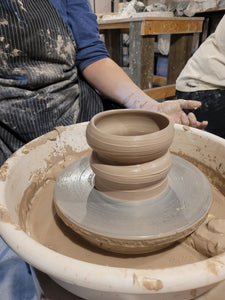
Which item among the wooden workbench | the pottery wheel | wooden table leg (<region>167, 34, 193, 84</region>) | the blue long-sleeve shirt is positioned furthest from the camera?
wooden table leg (<region>167, 34, 193, 84</region>)

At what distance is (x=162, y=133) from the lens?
0.65 m

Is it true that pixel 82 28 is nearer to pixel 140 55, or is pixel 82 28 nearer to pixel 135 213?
pixel 135 213

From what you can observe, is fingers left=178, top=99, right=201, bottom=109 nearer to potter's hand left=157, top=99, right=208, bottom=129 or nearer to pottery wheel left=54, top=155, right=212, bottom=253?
potter's hand left=157, top=99, right=208, bottom=129

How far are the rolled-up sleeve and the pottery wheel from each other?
810 mm

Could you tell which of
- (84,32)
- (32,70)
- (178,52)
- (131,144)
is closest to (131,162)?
(131,144)

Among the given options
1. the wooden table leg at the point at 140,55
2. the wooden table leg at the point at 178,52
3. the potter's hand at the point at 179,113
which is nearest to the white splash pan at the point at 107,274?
the potter's hand at the point at 179,113

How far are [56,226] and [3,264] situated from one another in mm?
738

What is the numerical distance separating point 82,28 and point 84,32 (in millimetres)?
22

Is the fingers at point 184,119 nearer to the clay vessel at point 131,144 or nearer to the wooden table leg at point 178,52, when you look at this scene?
the clay vessel at point 131,144

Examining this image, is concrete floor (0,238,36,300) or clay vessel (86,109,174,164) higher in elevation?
clay vessel (86,109,174,164)

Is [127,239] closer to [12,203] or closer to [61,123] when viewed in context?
[12,203]

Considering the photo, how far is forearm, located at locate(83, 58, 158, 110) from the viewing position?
50.2 inches

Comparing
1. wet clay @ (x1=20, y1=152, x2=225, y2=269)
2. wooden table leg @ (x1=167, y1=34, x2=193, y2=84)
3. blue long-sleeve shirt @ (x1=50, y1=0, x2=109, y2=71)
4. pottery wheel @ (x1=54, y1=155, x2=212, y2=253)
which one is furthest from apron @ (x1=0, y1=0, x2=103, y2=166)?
wooden table leg @ (x1=167, y1=34, x2=193, y2=84)

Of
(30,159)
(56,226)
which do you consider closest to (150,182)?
(56,226)
